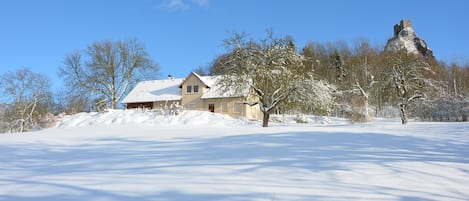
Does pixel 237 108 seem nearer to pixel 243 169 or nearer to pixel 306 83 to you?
pixel 306 83

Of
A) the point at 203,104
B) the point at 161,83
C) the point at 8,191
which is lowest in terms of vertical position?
the point at 8,191

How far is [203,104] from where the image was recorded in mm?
35281

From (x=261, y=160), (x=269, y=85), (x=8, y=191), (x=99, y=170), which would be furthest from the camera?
(x=269, y=85)

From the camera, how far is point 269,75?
1889cm

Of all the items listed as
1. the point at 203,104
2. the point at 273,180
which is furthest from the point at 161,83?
the point at 273,180

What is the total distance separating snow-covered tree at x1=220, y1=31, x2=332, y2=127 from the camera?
1906 centimetres

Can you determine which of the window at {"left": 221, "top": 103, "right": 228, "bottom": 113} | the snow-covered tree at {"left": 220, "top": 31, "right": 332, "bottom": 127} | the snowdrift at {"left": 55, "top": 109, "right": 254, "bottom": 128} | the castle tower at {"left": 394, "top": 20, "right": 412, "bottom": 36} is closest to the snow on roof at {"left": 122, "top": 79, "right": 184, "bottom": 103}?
the window at {"left": 221, "top": 103, "right": 228, "bottom": 113}

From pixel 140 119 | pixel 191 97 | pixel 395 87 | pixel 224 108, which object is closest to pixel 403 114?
pixel 395 87

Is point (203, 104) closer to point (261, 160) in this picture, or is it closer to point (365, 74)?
point (365, 74)

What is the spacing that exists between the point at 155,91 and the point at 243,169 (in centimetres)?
3417

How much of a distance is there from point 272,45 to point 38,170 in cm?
1593

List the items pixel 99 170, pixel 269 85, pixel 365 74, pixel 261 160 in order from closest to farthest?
pixel 99 170 < pixel 261 160 < pixel 269 85 < pixel 365 74

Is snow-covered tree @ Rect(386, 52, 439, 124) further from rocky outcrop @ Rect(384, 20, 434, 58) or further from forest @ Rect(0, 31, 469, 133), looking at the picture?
rocky outcrop @ Rect(384, 20, 434, 58)

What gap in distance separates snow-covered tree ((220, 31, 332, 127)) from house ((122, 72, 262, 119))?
12.4 m
